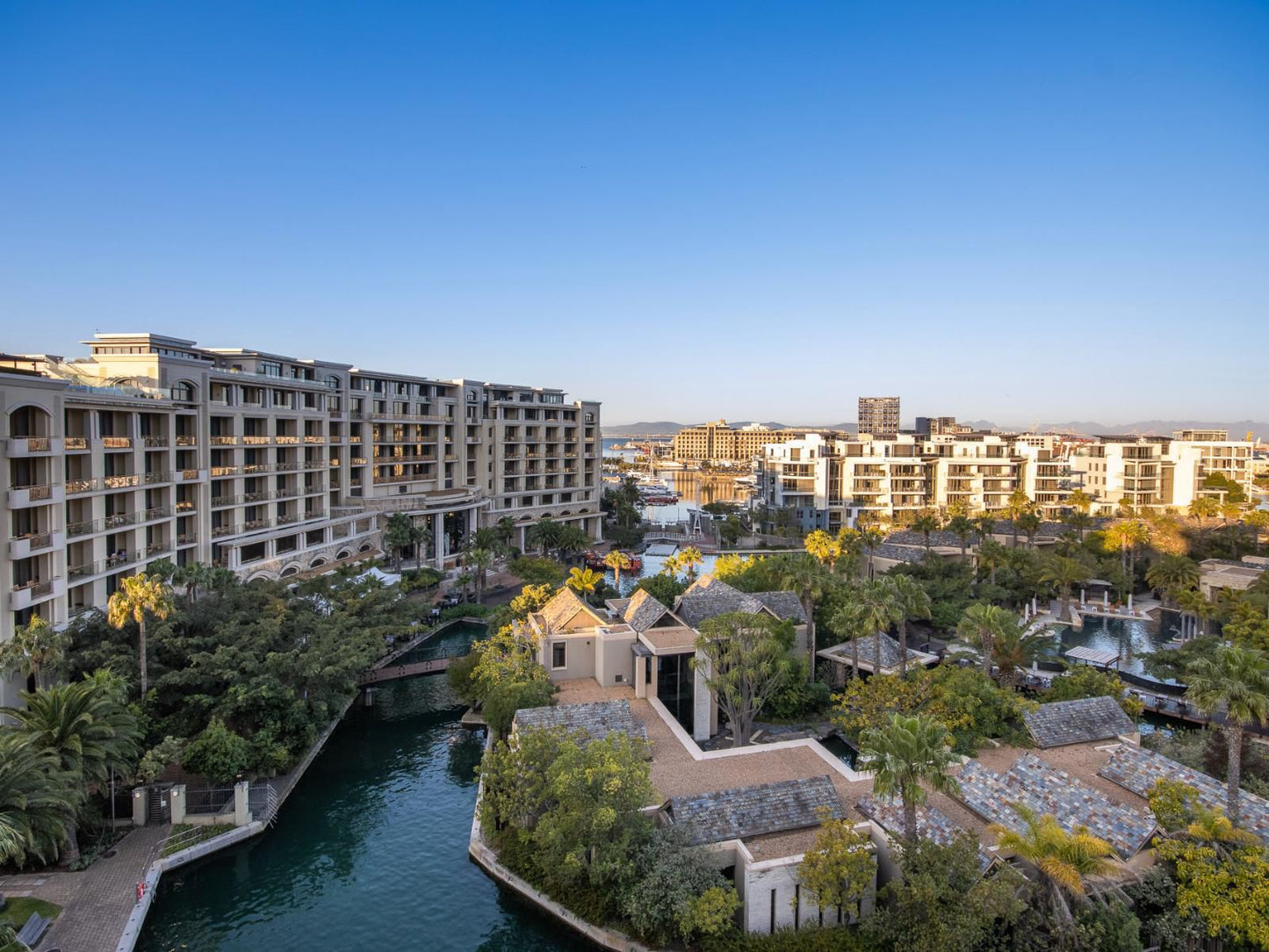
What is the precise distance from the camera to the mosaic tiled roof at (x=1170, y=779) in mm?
27109

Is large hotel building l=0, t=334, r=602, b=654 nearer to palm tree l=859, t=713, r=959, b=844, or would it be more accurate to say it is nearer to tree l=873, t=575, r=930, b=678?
palm tree l=859, t=713, r=959, b=844

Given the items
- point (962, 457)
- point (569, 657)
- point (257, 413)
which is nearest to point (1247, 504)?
point (962, 457)

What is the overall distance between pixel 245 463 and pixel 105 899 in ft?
145

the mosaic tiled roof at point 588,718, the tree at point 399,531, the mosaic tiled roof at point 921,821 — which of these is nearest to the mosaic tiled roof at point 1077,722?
the mosaic tiled roof at point 921,821

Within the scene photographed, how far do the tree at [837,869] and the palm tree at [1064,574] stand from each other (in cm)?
5128

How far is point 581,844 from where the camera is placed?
26.6 meters

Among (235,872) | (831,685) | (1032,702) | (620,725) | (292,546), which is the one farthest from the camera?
(292,546)

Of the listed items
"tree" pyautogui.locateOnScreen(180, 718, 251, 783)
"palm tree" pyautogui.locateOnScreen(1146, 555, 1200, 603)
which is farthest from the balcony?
"palm tree" pyautogui.locateOnScreen(1146, 555, 1200, 603)

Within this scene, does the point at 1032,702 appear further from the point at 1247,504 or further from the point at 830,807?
the point at 1247,504

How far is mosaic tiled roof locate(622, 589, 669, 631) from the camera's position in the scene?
43.2m

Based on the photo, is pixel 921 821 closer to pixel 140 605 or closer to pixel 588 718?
pixel 588 718

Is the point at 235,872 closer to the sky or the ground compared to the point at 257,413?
closer to the ground

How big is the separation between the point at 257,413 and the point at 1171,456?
5030 inches

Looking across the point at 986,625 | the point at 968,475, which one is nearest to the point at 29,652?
the point at 986,625
